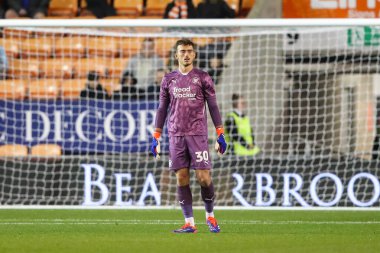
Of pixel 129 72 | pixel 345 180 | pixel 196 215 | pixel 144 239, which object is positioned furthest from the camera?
pixel 129 72

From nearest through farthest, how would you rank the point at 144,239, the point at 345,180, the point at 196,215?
the point at 144,239 → the point at 196,215 → the point at 345,180

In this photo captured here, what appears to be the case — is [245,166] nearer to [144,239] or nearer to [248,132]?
[248,132]

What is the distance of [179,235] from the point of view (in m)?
8.66

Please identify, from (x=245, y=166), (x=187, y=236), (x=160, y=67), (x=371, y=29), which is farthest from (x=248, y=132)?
(x=187, y=236)

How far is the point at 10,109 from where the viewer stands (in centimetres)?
1364

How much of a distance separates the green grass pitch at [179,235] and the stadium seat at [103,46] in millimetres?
3722

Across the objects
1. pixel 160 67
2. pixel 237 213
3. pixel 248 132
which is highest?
pixel 160 67

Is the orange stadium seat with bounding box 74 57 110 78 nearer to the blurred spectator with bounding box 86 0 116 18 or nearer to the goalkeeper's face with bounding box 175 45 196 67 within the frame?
the blurred spectator with bounding box 86 0 116 18

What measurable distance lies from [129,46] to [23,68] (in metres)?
1.63

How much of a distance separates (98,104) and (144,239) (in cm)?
561

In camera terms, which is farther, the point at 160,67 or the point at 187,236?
the point at 160,67

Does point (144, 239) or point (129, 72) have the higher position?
point (129, 72)

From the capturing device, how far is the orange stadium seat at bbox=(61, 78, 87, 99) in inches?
583

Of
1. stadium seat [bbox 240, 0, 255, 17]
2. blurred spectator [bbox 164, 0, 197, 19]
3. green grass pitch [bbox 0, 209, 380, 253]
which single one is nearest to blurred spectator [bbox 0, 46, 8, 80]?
blurred spectator [bbox 164, 0, 197, 19]
